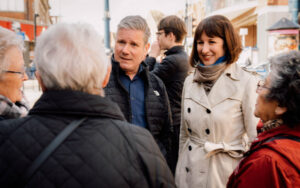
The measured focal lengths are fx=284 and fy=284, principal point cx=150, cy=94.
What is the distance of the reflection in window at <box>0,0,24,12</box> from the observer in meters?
33.9

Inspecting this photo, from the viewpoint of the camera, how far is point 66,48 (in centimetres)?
130

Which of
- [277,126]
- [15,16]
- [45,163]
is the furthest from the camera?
[15,16]

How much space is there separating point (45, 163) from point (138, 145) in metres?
0.41

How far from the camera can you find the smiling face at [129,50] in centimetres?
266

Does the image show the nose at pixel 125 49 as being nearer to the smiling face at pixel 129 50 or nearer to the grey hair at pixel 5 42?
the smiling face at pixel 129 50

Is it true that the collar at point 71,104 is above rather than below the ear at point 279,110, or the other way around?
above

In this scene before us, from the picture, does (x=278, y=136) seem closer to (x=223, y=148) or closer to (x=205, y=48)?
(x=223, y=148)

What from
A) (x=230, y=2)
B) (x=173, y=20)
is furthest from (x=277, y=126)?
(x=230, y=2)

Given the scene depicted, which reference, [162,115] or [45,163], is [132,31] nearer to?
[162,115]

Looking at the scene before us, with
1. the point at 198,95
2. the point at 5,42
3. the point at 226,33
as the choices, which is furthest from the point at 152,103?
the point at 5,42

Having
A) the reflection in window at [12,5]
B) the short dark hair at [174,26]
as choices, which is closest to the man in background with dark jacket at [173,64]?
the short dark hair at [174,26]

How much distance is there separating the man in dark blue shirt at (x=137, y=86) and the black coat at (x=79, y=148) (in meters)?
1.20

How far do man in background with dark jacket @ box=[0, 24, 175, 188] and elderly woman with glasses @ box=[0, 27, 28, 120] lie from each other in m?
0.70

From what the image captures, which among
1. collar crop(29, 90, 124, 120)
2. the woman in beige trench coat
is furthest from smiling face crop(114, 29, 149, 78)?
collar crop(29, 90, 124, 120)
